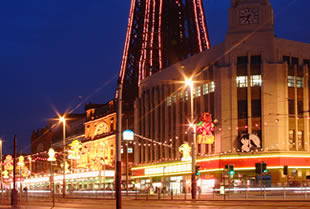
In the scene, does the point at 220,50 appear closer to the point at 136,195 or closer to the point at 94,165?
the point at 136,195

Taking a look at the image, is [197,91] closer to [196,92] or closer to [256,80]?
[196,92]

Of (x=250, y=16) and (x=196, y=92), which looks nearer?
(x=250, y=16)

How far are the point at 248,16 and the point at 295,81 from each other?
1040 centimetres

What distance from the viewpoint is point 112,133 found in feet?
382

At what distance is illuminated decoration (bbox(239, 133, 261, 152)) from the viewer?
6894 cm

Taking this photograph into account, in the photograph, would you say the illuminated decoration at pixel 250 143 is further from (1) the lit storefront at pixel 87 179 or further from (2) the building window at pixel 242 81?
(1) the lit storefront at pixel 87 179

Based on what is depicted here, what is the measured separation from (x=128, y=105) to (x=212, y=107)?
43.4 meters

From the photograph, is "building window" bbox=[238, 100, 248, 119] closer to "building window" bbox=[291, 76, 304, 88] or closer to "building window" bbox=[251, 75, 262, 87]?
"building window" bbox=[251, 75, 262, 87]

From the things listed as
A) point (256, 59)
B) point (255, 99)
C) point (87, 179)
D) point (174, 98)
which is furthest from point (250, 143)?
point (87, 179)

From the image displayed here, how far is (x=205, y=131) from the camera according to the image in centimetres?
6869

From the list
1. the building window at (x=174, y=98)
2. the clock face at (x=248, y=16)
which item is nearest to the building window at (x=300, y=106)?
the clock face at (x=248, y=16)

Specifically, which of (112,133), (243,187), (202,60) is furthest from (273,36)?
(112,133)

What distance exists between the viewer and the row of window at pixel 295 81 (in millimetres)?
70938

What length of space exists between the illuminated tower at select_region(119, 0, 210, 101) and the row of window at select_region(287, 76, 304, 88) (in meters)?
31.3
